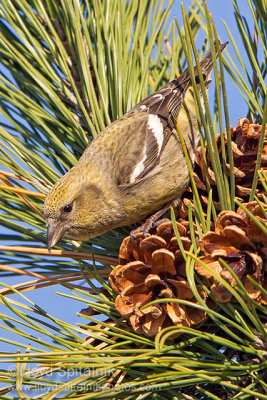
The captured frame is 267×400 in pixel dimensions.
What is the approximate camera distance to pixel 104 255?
7.11 ft

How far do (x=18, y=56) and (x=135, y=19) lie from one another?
78 centimetres

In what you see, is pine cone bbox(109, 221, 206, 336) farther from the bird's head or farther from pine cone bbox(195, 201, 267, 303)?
the bird's head

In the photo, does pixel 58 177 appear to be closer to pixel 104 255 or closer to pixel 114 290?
pixel 104 255

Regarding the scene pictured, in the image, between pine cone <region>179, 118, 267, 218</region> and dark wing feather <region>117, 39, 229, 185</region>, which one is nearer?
pine cone <region>179, 118, 267, 218</region>

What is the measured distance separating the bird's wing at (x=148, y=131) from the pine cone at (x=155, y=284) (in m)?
1.19

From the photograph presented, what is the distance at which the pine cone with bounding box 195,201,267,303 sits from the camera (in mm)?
1300

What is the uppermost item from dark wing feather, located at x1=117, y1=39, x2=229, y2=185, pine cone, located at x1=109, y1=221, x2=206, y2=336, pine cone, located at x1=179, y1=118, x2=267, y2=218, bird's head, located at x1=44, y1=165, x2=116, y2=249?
dark wing feather, located at x1=117, y1=39, x2=229, y2=185

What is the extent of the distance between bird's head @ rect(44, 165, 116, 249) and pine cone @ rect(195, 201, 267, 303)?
0.89 metres

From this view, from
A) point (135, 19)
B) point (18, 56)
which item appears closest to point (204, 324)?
point (18, 56)

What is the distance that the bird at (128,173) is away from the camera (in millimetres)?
2428

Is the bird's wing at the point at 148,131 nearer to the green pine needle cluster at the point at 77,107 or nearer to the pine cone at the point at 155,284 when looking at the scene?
the green pine needle cluster at the point at 77,107

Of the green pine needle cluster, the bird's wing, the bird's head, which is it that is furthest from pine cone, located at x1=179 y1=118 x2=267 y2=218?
the bird's wing

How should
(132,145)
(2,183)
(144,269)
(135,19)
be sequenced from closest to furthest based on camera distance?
(144,269) < (2,183) < (135,19) < (132,145)

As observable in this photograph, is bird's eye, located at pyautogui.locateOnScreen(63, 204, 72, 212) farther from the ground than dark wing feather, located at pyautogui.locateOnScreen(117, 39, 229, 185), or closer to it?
closer to it
